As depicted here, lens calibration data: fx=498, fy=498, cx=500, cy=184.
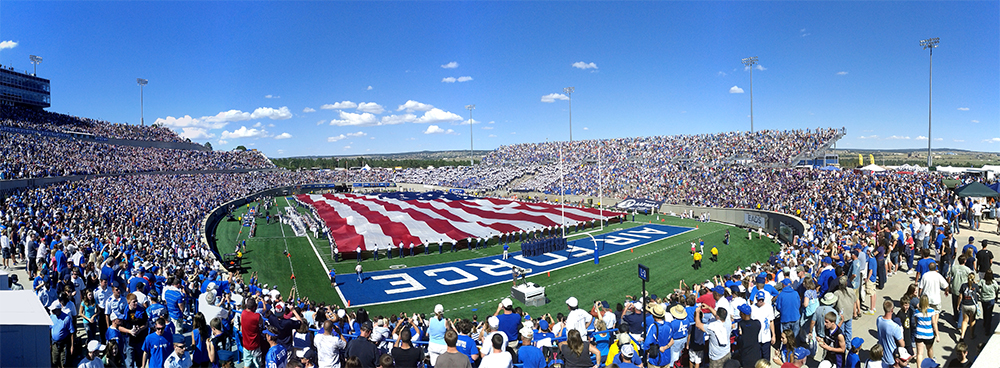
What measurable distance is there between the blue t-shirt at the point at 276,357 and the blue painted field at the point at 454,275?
1079 centimetres

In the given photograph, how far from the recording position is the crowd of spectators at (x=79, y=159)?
30.3 meters

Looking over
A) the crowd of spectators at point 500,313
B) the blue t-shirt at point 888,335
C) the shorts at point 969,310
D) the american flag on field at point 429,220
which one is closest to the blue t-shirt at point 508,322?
the crowd of spectators at point 500,313

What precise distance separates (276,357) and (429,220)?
25972 millimetres

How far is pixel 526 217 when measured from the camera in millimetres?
34500

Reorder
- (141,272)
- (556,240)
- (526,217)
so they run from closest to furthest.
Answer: (141,272), (556,240), (526,217)

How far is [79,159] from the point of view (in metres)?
38.6

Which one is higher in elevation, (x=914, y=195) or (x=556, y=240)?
(x=914, y=195)

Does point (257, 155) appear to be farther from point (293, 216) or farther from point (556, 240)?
point (556, 240)

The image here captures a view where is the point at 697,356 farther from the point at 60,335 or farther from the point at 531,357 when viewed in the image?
the point at 60,335

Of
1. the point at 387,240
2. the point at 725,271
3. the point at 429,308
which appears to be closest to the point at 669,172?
the point at 725,271

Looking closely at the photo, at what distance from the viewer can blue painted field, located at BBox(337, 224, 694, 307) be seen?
19406 mm

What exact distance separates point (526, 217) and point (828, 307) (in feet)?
88.5

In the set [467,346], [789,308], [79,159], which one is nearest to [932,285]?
[789,308]

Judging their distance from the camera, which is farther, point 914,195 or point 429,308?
point 914,195
